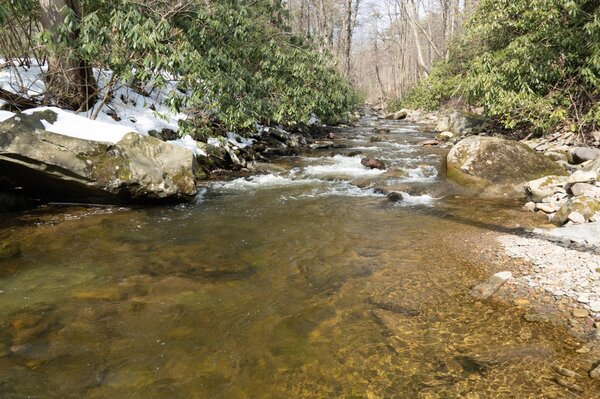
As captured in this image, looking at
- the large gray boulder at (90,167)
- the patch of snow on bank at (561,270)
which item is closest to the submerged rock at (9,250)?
the large gray boulder at (90,167)

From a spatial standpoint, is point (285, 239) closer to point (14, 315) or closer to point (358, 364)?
point (358, 364)

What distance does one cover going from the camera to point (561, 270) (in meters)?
4.21

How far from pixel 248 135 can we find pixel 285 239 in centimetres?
806

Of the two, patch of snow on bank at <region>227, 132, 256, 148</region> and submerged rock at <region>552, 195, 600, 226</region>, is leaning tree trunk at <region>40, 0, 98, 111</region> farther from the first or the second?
submerged rock at <region>552, 195, 600, 226</region>

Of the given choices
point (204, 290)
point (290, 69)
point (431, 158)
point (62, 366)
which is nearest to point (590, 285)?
point (204, 290)

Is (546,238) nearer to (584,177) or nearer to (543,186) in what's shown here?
(584,177)

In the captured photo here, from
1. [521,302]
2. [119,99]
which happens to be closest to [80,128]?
[119,99]

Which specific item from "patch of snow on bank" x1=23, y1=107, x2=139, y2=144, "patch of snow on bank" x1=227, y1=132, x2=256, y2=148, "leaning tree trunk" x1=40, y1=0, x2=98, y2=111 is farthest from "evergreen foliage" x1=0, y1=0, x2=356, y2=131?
"patch of snow on bank" x1=23, y1=107, x2=139, y2=144

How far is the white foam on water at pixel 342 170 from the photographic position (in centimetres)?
1008

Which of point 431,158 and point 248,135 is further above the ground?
point 248,135

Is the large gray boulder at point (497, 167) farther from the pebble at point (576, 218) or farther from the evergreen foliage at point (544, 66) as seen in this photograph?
the evergreen foliage at point (544, 66)

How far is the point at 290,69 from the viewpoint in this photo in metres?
11.7

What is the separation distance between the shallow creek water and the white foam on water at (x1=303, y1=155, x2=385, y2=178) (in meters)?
3.56

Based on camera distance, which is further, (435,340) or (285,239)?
(285,239)
